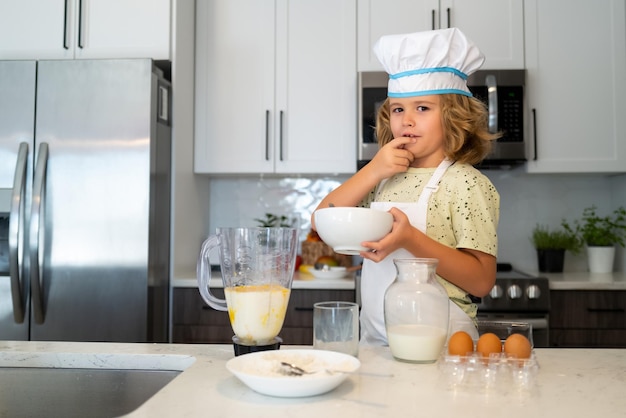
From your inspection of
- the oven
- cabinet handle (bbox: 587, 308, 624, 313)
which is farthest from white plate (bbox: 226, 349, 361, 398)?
cabinet handle (bbox: 587, 308, 624, 313)

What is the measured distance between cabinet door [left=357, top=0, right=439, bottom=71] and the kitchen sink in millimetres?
1950

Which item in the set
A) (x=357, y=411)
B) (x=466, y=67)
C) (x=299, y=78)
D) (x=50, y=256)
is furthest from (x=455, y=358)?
(x=299, y=78)

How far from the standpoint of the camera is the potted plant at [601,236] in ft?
8.78

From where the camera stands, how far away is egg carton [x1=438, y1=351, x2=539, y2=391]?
0.82m

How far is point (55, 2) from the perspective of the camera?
248 centimetres

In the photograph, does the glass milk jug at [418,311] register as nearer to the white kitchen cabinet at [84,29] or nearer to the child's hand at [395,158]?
the child's hand at [395,158]

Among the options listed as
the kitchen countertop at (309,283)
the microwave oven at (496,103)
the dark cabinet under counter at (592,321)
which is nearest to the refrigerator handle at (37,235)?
the kitchen countertop at (309,283)

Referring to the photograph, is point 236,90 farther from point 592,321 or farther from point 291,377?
point 291,377

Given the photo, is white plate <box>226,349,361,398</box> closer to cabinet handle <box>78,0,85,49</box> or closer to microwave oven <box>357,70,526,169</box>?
microwave oven <box>357,70,526,169</box>

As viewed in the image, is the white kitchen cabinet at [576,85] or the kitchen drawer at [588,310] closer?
the kitchen drawer at [588,310]

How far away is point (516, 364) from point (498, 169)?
2.15 meters

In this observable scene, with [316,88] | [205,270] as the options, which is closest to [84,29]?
[316,88]

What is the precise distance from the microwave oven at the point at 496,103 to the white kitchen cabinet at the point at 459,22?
0.38 ft

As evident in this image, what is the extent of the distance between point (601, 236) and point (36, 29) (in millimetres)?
2780
